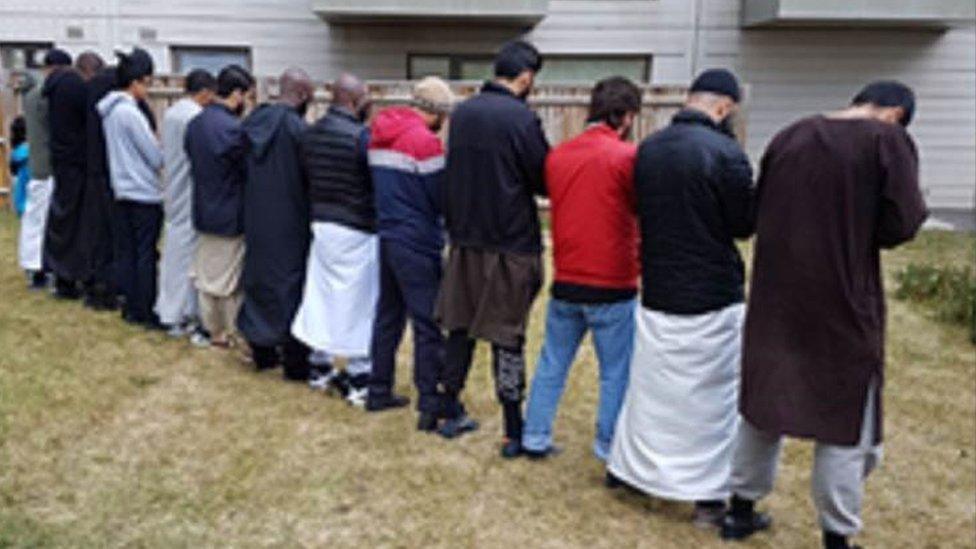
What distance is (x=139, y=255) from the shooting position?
19.8ft

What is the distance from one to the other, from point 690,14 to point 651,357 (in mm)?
10006

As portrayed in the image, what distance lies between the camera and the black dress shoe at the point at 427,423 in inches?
181

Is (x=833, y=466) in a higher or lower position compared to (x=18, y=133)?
lower

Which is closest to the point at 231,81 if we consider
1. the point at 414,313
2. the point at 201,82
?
the point at 201,82

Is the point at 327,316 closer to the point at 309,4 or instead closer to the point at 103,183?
the point at 103,183

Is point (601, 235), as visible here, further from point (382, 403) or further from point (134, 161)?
point (134, 161)

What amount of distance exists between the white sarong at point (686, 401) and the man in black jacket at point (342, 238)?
5.65 feet

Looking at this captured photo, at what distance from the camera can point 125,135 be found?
5.72 meters

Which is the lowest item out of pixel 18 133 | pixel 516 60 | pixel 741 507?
pixel 741 507

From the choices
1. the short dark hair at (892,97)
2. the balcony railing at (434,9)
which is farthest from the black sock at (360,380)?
the balcony railing at (434,9)

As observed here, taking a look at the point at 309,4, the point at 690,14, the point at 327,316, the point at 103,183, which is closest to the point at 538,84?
the point at 690,14

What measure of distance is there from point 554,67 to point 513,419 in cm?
917

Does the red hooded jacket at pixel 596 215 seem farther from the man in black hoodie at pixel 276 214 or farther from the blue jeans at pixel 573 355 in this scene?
the man in black hoodie at pixel 276 214

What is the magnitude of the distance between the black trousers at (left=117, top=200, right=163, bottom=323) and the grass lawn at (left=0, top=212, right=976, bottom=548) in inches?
19.4
